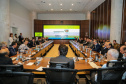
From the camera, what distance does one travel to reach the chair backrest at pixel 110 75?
1.70 metres

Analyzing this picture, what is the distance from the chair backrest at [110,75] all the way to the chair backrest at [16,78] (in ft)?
3.12

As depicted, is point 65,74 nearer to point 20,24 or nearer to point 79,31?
point 20,24

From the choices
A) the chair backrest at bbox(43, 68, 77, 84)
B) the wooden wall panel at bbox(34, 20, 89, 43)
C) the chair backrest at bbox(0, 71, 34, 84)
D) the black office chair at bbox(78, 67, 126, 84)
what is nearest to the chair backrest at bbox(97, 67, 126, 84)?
the black office chair at bbox(78, 67, 126, 84)

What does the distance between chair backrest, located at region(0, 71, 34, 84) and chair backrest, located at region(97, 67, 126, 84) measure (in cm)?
95

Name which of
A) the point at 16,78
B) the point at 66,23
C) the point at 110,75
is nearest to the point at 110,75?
the point at 110,75

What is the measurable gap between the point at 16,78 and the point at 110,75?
1309 millimetres

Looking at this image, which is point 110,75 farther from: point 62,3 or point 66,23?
point 66,23

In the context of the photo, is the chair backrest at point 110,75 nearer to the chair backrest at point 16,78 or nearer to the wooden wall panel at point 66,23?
the chair backrest at point 16,78

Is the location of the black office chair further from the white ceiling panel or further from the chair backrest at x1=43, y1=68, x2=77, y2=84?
the white ceiling panel

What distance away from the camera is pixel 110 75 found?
5.81 feet

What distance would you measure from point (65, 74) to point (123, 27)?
733 centimetres

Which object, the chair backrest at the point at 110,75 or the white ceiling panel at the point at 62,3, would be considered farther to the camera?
the white ceiling panel at the point at 62,3

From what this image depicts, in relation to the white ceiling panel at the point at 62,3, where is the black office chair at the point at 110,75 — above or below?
below

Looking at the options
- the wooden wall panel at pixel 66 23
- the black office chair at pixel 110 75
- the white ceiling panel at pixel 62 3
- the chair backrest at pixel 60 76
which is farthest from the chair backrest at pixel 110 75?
the wooden wall panel at pixel 66 23
